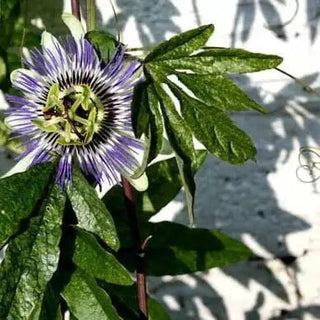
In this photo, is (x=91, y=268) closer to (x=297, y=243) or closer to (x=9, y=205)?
(x=9, y=205)

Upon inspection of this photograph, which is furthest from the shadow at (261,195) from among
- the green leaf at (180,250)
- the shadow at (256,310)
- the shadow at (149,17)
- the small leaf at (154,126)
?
the small leaf at (154,126)

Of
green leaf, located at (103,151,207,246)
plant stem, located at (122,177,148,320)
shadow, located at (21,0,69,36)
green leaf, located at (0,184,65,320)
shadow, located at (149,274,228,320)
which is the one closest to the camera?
green leaf, located at (0,184,65,320)

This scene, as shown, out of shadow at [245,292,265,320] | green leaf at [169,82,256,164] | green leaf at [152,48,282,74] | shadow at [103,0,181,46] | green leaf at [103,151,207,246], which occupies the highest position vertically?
shadow at [103,0,181,46]

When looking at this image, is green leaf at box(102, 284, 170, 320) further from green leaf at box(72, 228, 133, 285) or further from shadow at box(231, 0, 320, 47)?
shadow at box(231, 0, 320, 47)

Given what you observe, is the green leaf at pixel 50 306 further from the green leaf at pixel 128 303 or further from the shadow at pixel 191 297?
the shadow at pixel 191 297

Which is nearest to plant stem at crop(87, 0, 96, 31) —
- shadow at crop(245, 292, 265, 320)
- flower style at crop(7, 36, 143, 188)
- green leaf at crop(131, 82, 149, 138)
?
flower style at crop(7, 36, 143, 188)

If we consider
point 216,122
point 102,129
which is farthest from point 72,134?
point 216,122

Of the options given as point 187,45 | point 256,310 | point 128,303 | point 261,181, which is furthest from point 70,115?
point 256,310
